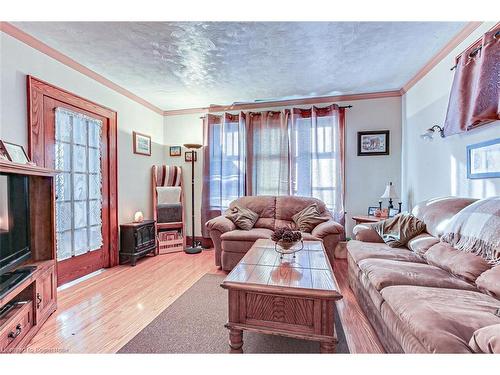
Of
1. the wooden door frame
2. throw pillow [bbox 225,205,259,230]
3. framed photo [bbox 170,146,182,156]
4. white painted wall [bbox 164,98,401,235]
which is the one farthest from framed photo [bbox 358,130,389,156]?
the wooden door frame

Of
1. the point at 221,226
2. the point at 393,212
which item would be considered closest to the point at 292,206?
the point at 221,226

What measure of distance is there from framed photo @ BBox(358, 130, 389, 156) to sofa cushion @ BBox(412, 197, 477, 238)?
4.80 ft

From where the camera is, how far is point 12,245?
1755 mm

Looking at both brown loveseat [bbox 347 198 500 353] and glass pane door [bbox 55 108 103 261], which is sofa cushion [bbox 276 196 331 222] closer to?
brown loveseat [bbox 347 198 500 353]

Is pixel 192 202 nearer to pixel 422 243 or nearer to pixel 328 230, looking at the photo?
pixel 328 230

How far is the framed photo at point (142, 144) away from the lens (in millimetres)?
3732

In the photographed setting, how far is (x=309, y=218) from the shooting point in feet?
10.8

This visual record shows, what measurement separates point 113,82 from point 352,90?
3.29 m

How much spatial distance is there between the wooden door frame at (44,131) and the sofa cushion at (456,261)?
3.51m

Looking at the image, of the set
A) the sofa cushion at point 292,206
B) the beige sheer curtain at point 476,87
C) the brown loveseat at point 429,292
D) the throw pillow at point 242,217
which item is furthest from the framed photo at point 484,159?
the throw pillow at point 242,217

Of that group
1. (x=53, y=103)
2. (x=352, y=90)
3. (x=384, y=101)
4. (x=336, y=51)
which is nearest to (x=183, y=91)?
(x=53, y=103)

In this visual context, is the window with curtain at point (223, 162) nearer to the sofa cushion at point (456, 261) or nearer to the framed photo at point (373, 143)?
the framed photo at point (373, 143)

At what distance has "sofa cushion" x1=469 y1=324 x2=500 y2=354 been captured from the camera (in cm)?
86
